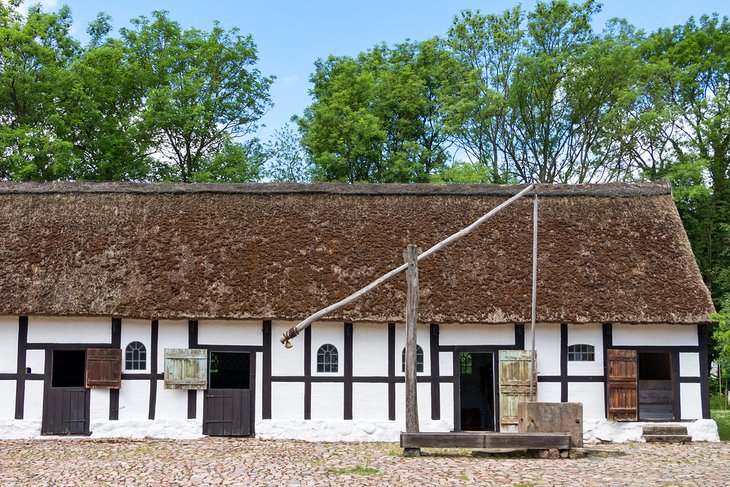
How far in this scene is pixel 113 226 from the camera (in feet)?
52.5

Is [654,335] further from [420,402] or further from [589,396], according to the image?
[420,402]

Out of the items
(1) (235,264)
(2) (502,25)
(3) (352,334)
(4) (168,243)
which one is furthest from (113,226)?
(2) (502,25)

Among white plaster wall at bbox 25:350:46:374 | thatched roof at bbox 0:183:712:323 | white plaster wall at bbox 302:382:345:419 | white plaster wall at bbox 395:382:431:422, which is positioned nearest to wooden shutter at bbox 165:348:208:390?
thatched roof at bbox 0:183:712:323

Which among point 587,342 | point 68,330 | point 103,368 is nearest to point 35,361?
point 68,330

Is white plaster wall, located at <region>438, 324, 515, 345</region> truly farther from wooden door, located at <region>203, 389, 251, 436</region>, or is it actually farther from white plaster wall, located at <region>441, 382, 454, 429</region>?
wooden door, located at <region>203, 389, 251, 436</region>

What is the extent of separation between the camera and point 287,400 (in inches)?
578

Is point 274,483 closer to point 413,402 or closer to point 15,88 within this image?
point 413,402

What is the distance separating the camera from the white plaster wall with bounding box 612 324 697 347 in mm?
14992

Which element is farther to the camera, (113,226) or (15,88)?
(15,88)

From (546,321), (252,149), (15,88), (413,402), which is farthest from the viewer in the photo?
(252,149)

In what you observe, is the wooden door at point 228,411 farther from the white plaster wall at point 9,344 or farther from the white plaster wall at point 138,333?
the white plaster wall at point 9,344

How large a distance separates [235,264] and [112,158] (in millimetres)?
13002

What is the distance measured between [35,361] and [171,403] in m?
2.75

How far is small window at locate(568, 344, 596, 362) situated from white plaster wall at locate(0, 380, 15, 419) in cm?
1082
